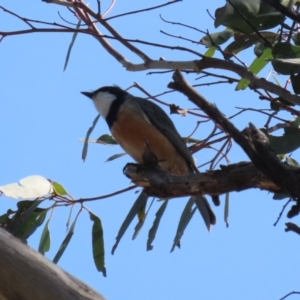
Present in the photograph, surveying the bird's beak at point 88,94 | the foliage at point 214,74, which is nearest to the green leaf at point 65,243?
the foliage at point 214,74

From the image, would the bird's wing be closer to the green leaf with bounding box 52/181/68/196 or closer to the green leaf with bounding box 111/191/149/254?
the green leaf with bounding box 111/191/149/254

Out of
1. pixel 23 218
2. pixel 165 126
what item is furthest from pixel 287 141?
pixel 165 126

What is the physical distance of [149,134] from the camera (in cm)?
358

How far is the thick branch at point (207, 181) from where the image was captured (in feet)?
6.59

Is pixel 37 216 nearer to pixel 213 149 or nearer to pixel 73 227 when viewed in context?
pixel 73 227

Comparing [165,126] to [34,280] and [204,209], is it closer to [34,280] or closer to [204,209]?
[204,209]

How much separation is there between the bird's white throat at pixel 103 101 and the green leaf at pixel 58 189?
2.42ft

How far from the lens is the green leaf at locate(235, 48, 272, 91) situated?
8.76 feet

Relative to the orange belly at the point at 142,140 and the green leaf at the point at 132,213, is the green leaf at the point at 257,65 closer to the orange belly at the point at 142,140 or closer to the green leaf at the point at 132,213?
the green leaf at the point at 132,213

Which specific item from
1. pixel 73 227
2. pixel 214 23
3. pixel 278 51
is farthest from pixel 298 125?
pixel 73 227

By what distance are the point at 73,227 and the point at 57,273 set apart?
1.51 m

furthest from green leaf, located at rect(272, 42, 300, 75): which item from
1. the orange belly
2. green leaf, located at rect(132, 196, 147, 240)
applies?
the orange belly

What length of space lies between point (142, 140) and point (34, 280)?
6.36ft

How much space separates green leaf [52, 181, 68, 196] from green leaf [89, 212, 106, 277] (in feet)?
0.61
